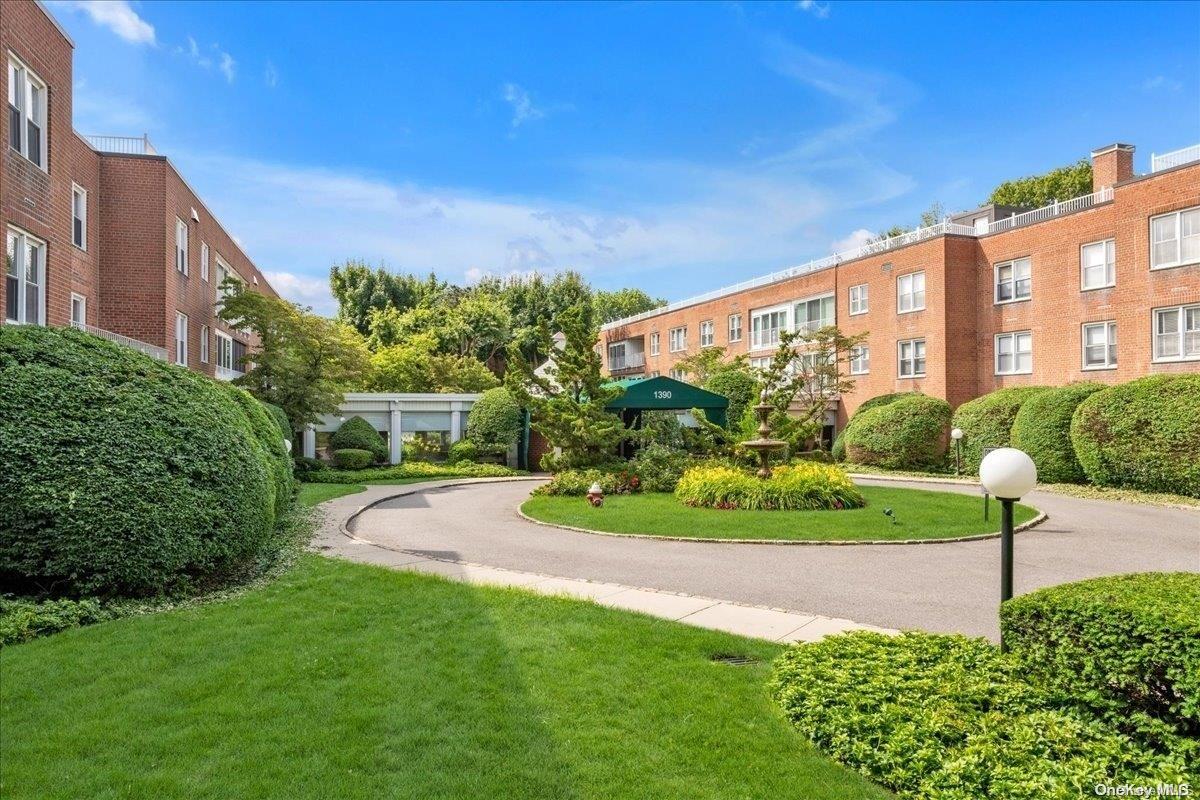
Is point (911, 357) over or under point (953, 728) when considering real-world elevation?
over

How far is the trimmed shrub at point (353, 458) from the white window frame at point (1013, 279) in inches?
1015

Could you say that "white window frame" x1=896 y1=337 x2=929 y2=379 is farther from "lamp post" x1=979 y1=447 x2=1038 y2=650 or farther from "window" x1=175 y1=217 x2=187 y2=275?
"window" x1=175 y1=217 x2=187 y2=275

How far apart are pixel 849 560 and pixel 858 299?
88.1ft

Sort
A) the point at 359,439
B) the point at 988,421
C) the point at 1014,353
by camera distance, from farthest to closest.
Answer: the point at 359,439 < the point at 1014,353 < the point at 988,421

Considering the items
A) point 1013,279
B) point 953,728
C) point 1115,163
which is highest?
point 1115,163

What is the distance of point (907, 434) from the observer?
27344mm

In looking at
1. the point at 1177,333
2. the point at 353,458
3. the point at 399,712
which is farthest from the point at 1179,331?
the point at 353,458

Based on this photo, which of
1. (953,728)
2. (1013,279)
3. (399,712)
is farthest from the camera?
(1013,279)

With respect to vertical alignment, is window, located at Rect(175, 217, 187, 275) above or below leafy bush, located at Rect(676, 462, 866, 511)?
above

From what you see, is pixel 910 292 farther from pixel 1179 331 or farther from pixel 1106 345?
pixel 1179 331

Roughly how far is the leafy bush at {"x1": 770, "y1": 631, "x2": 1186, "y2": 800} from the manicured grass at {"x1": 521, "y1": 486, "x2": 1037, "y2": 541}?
6878mm

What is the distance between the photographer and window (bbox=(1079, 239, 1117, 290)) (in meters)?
25.1

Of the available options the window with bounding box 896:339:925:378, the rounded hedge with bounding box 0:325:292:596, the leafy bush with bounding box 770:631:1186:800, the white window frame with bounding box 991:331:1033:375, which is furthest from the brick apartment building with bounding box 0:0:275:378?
the white window frame with bounding box 991:331:1033:375

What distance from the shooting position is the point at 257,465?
9.84 meters
